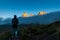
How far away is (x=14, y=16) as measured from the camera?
78.2 feet

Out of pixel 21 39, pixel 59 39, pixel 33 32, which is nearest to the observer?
pixel 59 39

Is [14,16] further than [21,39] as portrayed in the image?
No

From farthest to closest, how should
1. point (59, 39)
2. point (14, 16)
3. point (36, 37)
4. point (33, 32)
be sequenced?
point (33, 32) → point (36, 37) → point (59, 39) → point (14, 16)

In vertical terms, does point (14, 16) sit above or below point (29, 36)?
above

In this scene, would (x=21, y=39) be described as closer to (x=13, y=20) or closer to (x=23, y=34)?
(x=23, y=34)

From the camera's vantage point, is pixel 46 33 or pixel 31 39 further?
pixel 46 33

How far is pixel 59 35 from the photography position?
31484 millimetres

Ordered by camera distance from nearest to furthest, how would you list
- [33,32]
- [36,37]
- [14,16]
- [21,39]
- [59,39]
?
[14,16] < [59,39] < [21,39] < [36,37] < [33,32]

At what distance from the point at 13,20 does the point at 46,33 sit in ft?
43.7

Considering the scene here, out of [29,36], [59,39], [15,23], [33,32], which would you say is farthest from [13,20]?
[33,32]

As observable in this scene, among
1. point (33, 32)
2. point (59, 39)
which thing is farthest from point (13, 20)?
point (33, 32)

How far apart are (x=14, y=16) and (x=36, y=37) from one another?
12108 mm

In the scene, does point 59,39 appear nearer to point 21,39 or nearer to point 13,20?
point 21,39

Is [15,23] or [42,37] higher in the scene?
→ [15,23]
